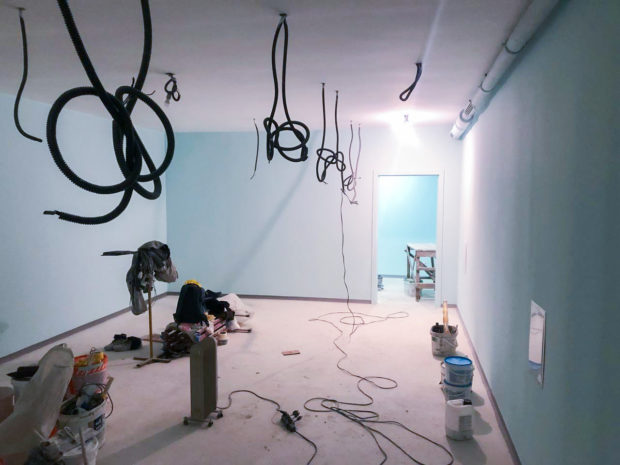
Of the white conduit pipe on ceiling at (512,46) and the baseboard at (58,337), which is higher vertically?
the white conduit pipe on ceiling at (512,46)

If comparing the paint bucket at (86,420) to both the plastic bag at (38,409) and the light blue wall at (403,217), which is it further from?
the light blue wall at (403,217)

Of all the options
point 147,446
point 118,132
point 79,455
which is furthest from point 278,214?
point 118,132

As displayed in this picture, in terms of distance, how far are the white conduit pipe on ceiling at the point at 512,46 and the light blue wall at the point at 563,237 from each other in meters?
0.07

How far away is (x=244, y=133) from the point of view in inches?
249

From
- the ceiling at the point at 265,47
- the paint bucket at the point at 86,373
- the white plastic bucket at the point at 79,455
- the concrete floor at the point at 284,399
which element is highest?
the ceiling at the point at 265,47

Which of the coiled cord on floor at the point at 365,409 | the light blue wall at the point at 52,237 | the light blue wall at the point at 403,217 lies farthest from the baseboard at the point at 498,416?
the light blue wall at the point at 403,217

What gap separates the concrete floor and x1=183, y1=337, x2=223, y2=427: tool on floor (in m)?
0.08

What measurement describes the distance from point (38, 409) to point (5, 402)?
1.12 feet

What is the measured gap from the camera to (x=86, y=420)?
240cm

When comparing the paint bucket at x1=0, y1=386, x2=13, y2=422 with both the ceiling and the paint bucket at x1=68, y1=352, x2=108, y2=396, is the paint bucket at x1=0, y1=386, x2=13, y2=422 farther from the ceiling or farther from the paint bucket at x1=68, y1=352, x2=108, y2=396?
the ceiling

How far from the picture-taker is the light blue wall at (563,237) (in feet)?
4.39

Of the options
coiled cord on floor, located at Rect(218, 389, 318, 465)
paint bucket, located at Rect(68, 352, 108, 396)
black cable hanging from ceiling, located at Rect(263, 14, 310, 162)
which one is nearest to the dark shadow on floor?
coiled cord on floor, located at Rect(218, 389, 318, 465)

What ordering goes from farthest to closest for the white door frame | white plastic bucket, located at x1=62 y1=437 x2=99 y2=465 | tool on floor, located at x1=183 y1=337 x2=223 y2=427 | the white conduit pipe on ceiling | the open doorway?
the open doorway, the white door frame, tool on floor, located at x1=183 y1=337 x2=223 y2=427, white plastic bucket, located at x1=62 y1=437 x2=99 y2=465, the white conduit pipe on ceiling

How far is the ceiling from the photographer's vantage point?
87.9 inches
